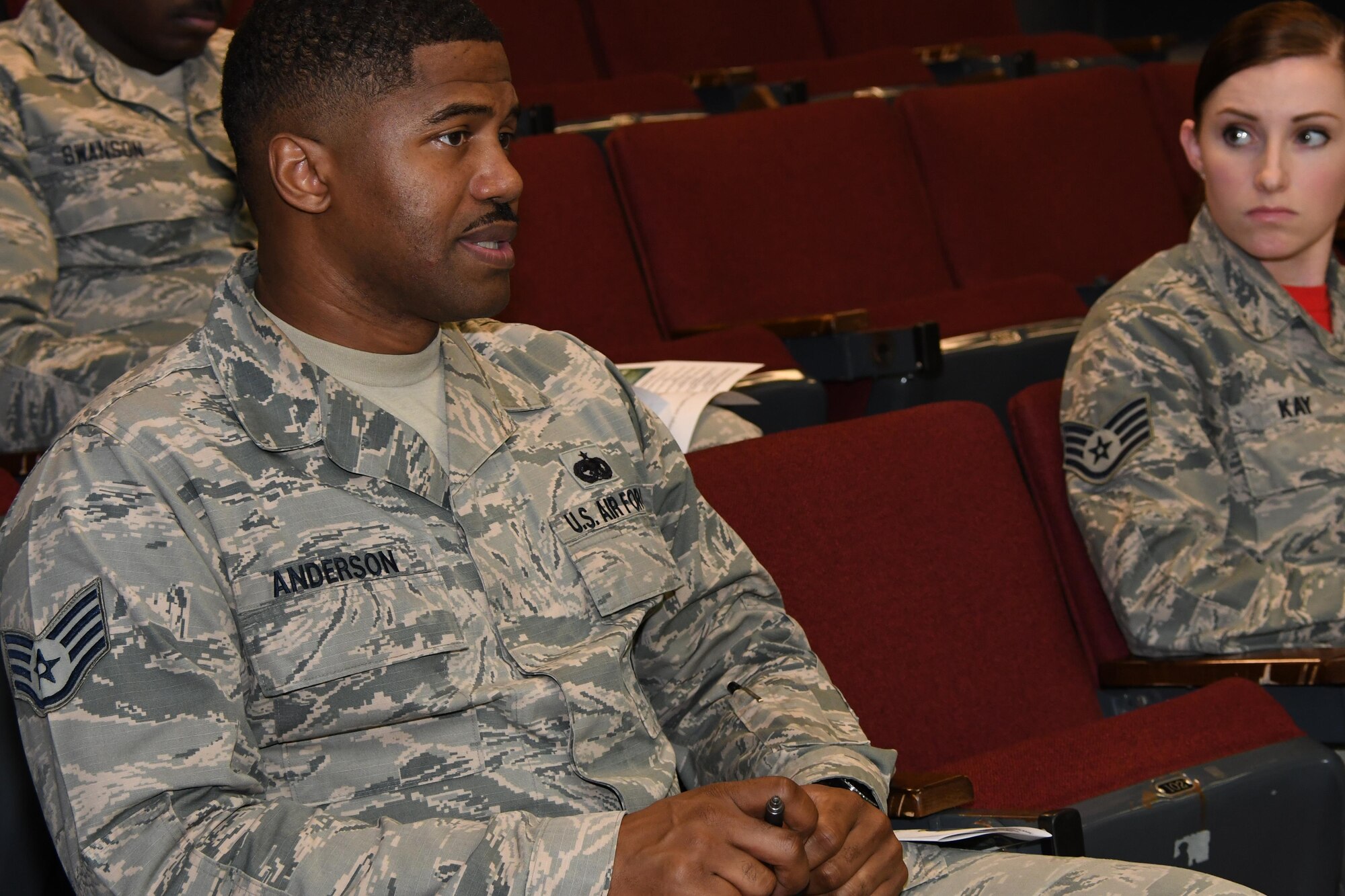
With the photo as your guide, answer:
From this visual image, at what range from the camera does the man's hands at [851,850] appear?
90cm

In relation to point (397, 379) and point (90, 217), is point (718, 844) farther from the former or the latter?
point (90, 217)

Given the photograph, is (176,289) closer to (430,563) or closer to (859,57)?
(430,563)

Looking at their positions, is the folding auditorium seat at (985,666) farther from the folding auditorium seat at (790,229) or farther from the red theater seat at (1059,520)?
the folding auditorium seat at (790,229)

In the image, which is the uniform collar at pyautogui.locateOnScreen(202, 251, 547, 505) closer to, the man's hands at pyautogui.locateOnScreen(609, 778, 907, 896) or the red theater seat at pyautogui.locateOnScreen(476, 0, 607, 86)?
the man's hands at pyautogui.locateOnScreen(609, 778, 907, 896)

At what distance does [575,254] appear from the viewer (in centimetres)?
199

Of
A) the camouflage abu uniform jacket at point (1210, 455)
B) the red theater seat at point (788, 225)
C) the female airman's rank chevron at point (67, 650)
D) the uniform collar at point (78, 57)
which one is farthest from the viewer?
the red theater seat at point (788, 225)

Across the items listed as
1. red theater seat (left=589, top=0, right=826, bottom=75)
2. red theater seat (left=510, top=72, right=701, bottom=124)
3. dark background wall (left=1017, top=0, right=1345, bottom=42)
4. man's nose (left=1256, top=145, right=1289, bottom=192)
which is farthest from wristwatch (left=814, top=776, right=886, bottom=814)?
dark background wall (left=1017, top=0, right=1345, bottom=42)

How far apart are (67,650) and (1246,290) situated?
1197mm

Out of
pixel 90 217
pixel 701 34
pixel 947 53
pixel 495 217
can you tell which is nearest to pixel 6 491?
pixel 495 217

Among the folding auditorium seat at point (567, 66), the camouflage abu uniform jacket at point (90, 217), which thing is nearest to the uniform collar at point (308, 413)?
the camouflage abu uniform jacket at point (90, 217)

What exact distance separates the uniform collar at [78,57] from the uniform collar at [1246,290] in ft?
3.84

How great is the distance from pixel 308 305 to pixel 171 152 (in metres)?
0.81

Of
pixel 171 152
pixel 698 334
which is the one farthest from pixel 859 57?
pixel 171 152

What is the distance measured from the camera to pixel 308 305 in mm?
1021
